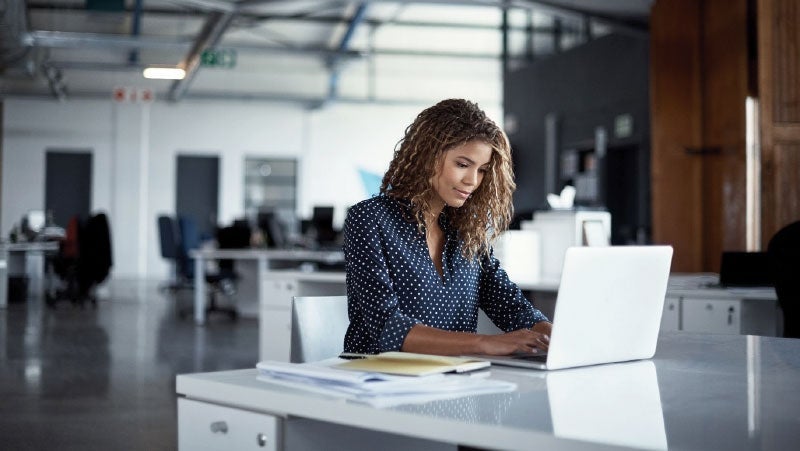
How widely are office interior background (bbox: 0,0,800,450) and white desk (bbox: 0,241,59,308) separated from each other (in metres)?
2.64

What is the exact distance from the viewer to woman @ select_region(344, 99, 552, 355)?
213 cm

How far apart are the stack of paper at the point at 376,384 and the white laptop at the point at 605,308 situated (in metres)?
0.24

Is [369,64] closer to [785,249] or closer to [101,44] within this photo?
[101,44]

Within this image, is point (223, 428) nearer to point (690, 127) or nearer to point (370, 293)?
point (370, 293)

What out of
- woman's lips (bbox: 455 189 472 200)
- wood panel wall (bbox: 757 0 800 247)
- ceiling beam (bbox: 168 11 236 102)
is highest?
ceiling beam (bbox: 168 11 236 102)

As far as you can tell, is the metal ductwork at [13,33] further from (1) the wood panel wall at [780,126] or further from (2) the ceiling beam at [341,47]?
(1) the wood panel wall at [780,126]

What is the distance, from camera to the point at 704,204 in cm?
892

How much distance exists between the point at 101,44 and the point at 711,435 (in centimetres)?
1388

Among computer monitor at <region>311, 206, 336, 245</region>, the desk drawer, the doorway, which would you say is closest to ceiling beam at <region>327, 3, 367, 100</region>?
computer monitor at <region>311, 206, 336, 245</region>

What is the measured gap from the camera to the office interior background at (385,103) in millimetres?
8398

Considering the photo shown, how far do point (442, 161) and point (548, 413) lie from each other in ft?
3.31

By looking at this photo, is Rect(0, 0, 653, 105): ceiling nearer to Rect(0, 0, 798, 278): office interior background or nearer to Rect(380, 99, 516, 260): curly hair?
Rect(0, 0, 798, 278): office interior background

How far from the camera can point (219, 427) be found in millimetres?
1481

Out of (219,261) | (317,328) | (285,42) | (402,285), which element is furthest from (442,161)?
(285,42)
